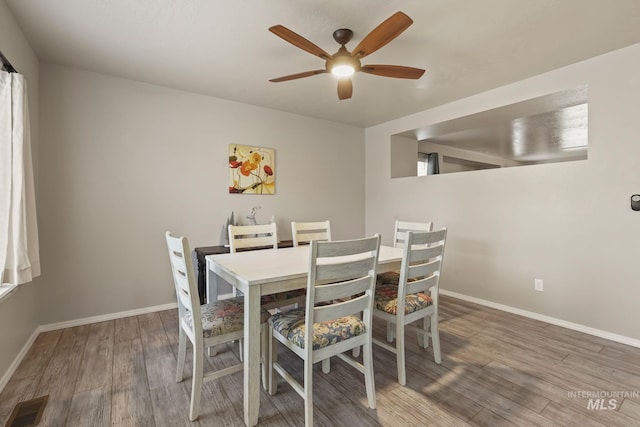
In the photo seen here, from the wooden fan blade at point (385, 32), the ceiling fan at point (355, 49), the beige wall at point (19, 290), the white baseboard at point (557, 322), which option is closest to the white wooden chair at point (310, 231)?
the ceiling fan at point (355, 49)

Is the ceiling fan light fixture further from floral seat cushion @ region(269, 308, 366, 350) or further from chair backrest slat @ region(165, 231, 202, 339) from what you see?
floral seat cushion @ region(269, 308, 366, 350)

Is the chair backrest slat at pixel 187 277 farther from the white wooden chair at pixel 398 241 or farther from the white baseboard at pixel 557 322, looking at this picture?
the white baseboard at pixel 557 322

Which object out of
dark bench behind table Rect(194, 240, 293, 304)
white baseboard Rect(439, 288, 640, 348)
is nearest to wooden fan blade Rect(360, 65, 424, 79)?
dark bench behind table Rect(194, 240, 293, 304)

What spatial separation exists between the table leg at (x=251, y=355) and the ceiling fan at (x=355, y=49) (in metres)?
1.49

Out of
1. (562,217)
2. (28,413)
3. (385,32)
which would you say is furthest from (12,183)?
(562,217)

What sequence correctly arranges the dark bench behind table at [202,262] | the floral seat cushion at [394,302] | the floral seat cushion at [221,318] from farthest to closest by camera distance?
the dark bench behind table at [202,262] < the floral seat cushion at [394,302] < the floral seat cushion at [221,318]

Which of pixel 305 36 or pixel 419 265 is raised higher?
pixel 305 36

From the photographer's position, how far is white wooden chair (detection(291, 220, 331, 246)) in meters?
2.97

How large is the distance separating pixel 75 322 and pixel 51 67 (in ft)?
7.73

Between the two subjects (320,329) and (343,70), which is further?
(343,70)

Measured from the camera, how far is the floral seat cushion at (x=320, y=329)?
62.1 inches

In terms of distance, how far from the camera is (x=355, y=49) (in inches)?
78.5

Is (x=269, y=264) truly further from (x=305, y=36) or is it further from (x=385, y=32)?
(x=305, y=36)

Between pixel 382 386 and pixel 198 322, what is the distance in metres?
1.21
